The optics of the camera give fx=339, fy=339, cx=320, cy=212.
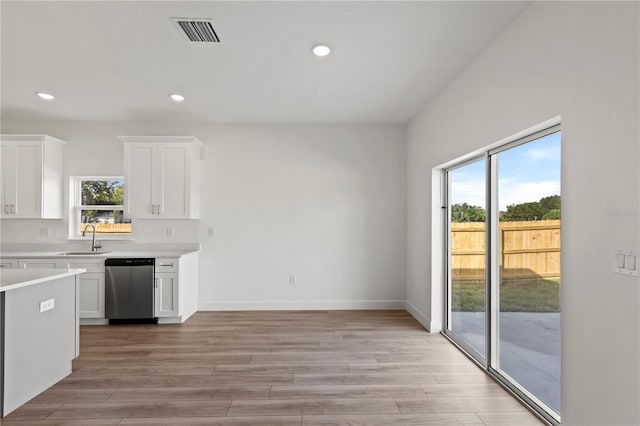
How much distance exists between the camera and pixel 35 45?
275 centimetres

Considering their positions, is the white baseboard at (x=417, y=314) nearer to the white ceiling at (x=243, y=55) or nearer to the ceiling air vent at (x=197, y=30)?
the white ceiling at (x=243, y=55)

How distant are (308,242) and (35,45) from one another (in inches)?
143

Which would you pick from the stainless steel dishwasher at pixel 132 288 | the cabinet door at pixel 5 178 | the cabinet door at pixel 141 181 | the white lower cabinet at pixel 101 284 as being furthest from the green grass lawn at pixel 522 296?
the cabinet door at pixel 5 178

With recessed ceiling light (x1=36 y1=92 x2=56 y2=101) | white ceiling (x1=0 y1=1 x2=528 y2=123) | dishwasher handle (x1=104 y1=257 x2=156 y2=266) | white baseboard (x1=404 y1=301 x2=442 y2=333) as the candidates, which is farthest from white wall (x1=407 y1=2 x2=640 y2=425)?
recessed ceiling light (x1=36 y1=92 x2=56 y2=101)

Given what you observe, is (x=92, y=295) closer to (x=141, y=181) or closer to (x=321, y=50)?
(x=141, y=181)

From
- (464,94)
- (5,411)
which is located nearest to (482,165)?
(464,94)

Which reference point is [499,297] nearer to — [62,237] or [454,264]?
[454,264]

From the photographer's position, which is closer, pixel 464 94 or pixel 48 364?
pixel 48 364

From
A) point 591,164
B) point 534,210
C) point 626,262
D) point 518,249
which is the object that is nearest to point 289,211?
point 518,249

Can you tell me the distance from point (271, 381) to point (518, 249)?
2256 mm

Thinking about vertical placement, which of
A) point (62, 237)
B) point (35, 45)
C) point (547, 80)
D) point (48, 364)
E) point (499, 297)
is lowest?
point (48, 364)

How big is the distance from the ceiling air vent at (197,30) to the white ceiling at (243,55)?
0.05 meters

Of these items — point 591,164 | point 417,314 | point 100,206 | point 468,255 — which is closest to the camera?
point 591,164

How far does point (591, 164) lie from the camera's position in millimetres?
1768
